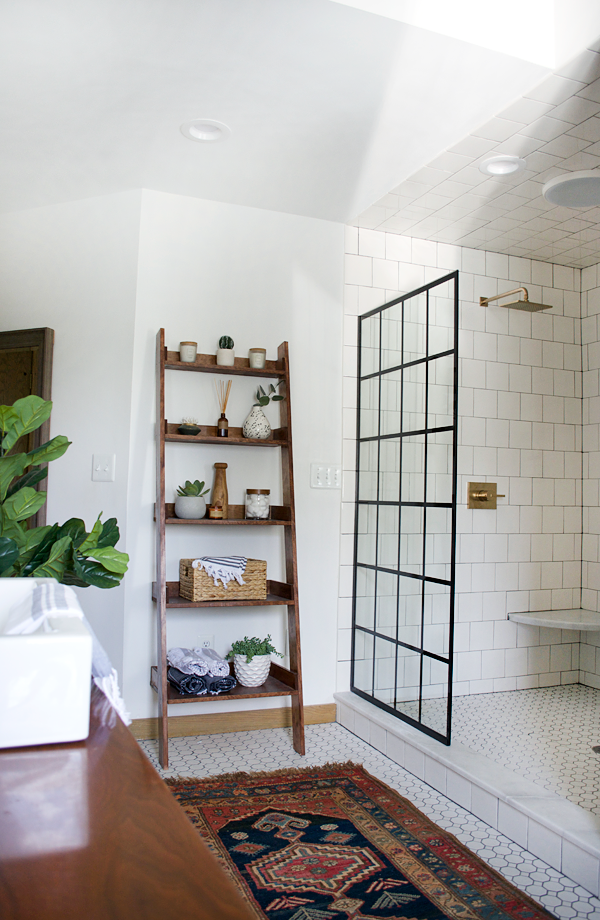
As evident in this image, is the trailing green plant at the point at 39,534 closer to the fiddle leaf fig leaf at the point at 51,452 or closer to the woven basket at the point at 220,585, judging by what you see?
the fiddle leaf fig leaf at the point at 51,452

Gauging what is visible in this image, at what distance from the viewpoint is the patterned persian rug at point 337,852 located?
6.09 feet

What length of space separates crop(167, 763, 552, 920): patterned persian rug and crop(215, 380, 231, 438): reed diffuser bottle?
1.45 metres

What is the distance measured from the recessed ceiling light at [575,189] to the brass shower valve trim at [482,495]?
60.5 inches

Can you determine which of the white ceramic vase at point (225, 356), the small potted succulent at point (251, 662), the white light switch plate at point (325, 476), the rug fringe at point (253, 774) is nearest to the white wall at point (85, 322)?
the white ceramic vase at point (225, 356)

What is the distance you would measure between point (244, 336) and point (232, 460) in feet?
2.01

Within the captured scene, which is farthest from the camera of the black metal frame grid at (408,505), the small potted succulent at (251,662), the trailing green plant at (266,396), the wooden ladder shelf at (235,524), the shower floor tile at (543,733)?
→ the trailing green plant at (266,396)

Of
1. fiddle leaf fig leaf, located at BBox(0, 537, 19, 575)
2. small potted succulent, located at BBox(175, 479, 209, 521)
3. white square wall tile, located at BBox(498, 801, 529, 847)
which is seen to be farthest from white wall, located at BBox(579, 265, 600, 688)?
fiddle leaf fig leaf, located at BBox(0, 537, 19, 575)

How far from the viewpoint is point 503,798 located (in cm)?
229

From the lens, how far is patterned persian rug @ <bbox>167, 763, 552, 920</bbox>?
1.86 m

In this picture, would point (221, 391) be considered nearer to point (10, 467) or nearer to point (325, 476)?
point (325, 476)

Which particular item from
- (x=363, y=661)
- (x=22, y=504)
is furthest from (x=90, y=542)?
(x=363, y=661)

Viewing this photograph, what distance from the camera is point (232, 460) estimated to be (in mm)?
3346

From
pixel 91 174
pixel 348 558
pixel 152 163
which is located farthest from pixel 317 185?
pixel 348 558

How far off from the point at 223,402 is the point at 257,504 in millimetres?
522
